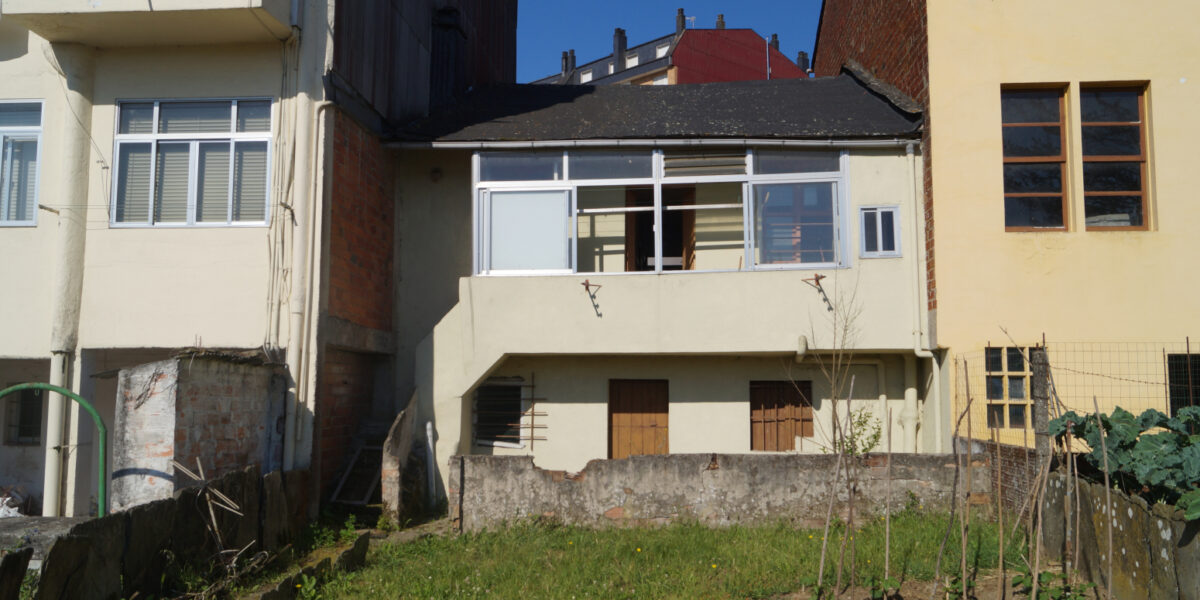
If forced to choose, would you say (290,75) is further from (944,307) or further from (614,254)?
(944,307)

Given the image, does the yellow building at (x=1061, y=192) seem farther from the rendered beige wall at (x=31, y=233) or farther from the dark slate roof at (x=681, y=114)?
the rendered beige wall at (x=31, y=233)

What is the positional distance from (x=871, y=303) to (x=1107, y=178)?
321 centimetres

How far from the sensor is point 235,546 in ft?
25.2

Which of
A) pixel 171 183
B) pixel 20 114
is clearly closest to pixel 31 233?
pixel 20 114

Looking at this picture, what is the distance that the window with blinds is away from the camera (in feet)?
34.6

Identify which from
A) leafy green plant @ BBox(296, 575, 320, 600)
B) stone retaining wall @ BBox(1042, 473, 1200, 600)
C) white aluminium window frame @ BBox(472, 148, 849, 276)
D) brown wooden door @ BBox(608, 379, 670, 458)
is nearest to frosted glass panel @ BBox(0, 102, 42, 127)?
white aluminium window frame @ BBox(472, 148, 849, 276)

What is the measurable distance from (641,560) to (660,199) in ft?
16.3

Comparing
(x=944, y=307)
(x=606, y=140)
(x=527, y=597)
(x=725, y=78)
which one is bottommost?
(x=527, y=597)

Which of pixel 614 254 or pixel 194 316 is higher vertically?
pixel 614 254

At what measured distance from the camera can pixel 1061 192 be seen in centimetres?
1052

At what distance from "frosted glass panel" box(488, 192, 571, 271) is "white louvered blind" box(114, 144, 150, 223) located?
4365 millimetres

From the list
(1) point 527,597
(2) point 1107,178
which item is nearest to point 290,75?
(1) point 527,597

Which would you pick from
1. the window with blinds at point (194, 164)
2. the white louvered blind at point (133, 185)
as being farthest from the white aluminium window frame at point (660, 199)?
the white louvered blind at point (133, 185)

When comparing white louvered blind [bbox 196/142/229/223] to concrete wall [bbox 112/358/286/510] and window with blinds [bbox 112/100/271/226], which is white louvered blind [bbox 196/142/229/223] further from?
concrete wall [bbox 112/358/286/510]
